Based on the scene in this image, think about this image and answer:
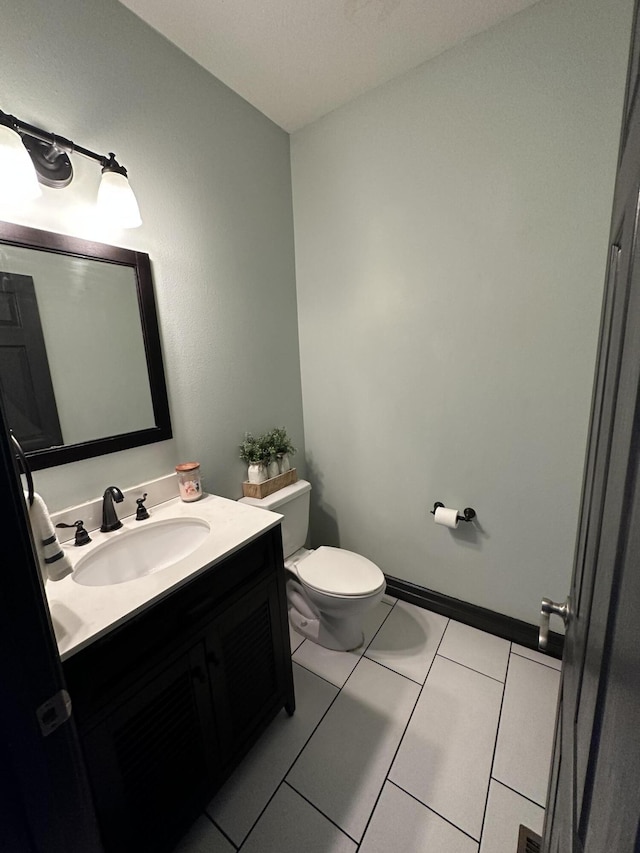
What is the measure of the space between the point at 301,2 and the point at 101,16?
0.68m

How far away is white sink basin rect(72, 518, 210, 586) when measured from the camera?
111 centimetres

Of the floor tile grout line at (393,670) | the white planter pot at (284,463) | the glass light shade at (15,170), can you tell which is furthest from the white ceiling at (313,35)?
the floor tile grout line at (393,670)

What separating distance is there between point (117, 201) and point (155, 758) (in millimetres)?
1693

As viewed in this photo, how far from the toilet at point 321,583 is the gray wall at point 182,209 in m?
0.32

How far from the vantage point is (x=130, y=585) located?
35.7 inches

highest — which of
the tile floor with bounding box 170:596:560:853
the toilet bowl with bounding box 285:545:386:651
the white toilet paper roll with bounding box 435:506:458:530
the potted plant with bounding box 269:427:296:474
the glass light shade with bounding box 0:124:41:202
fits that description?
the glass light shade with bounding box 0:124:41:202

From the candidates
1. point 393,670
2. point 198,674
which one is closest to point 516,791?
point 393,670

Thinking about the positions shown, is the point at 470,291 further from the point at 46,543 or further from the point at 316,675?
the point at 316,675

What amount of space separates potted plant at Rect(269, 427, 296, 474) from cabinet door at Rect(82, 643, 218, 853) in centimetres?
98

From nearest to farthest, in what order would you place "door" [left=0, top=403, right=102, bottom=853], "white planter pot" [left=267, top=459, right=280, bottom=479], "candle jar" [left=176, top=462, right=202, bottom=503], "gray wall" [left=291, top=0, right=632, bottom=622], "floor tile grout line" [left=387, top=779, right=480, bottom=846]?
1. "door" [left=0, top=403, right=102, bottom=853]
2. "floor tile grout line" [left=387, top=779, right=480, bottom=846]
3. "gray wall" [left=291, top=0, right=632, bottom=622]
4. "candle jar" [left=176, top=462, right=202, bottom=503]
5. "white planter pot" [left=267, top=459, right=280, bottom=479]

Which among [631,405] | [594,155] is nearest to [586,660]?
[631,405]

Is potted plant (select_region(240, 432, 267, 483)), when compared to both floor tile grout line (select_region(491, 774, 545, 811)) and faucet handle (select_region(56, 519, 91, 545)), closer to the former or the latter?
faucet handle (select_region(56, 519, 91, 545))

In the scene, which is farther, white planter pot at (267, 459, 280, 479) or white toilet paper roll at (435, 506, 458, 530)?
white planter pot at (267, 459, 280, 479)

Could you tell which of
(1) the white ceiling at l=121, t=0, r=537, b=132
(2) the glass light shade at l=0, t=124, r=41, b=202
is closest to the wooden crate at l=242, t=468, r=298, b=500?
(2) the glass light shade at l=0, t=124, r=41, b=202
